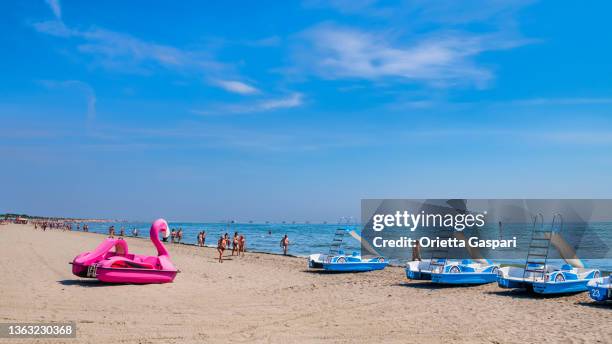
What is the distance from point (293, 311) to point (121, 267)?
19.3ft

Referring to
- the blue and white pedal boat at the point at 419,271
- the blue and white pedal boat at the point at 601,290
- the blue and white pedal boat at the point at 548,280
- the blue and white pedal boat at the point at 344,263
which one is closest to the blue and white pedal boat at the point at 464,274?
the blue and white pedal boat at the point at 419,271

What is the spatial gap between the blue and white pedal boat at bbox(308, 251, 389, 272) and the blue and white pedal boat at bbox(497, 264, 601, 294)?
292 inches

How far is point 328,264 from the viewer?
21.8 m

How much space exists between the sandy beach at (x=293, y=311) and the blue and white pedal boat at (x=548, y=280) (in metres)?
0.32

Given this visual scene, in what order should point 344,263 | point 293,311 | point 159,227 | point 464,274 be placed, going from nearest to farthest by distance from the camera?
point 293,311
point 159,227
point 464,274
point 344,263

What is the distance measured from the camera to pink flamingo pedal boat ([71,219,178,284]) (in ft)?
48.4

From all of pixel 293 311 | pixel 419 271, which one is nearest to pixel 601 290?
pixel 419 271

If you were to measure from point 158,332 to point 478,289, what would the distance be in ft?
37.7

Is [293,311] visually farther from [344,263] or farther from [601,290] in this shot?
[344,263]

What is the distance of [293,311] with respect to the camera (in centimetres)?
1220

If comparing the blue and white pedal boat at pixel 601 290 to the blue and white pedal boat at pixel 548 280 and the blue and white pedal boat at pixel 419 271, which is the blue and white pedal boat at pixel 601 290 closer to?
the blue and white pedal boat at pixel 548 280

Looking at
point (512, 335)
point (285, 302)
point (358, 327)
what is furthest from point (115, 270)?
point (512, 335)

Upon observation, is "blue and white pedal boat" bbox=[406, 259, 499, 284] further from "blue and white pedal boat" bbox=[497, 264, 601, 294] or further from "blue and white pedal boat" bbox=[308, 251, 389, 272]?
"blue and white pedal boat" bbox=[308, 251, 389, 272]

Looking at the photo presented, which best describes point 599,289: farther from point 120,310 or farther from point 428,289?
point 120,310
